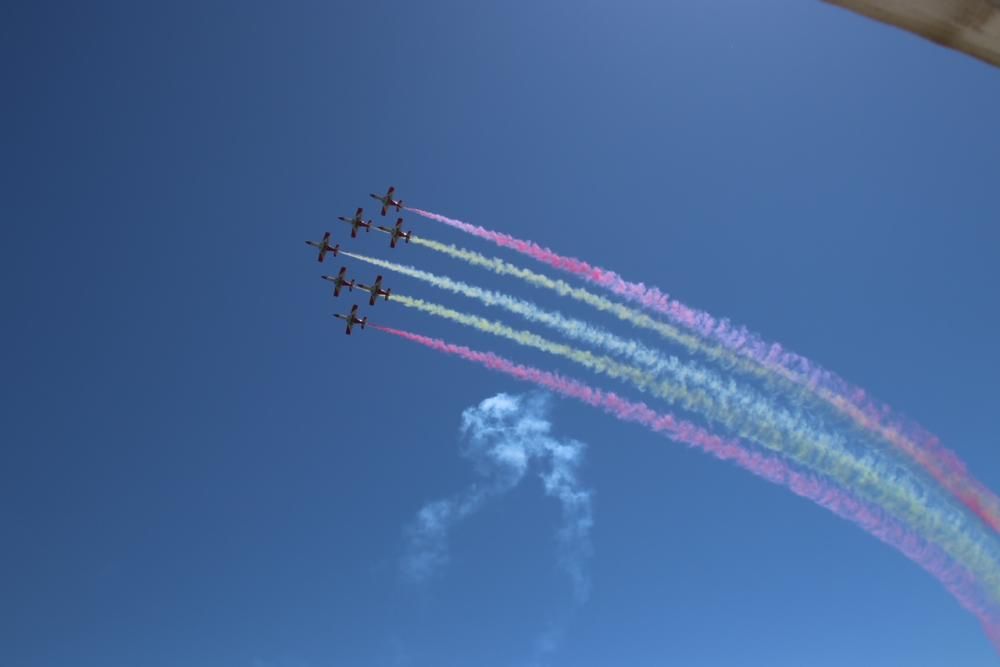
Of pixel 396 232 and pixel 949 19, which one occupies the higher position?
pixel 396 232

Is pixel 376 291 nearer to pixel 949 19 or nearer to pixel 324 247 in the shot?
pixel 324 247

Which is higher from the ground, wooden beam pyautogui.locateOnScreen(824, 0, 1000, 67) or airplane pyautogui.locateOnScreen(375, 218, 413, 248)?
airplane pyautogui.locateOnScreen(375, 218, 413, 248)

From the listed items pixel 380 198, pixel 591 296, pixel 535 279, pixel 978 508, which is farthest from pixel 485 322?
pixel 978 508

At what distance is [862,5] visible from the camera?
277 inches

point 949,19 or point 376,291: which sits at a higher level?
point 376,291

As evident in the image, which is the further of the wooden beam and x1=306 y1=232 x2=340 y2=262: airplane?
x1=306 y1=232 x2=340 y2=262: airplane

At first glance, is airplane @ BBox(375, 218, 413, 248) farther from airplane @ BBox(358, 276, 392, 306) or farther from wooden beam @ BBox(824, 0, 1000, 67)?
wooden beam @ BBox(824, 0, 1000, 67)

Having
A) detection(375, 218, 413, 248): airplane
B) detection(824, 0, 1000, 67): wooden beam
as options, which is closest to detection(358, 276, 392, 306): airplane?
detection(375, 218, 413, 248): airplane

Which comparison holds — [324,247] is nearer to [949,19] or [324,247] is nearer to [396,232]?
[396,232]

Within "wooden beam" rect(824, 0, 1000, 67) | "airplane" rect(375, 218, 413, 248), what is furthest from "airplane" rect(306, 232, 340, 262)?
"wooden beam" rect(824, 0, 1000, 67)

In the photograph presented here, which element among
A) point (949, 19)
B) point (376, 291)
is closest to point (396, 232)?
point (376, 291)

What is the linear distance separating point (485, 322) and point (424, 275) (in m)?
6.34

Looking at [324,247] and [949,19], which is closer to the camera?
[949,19]

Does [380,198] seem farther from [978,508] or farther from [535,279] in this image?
[978,508]
